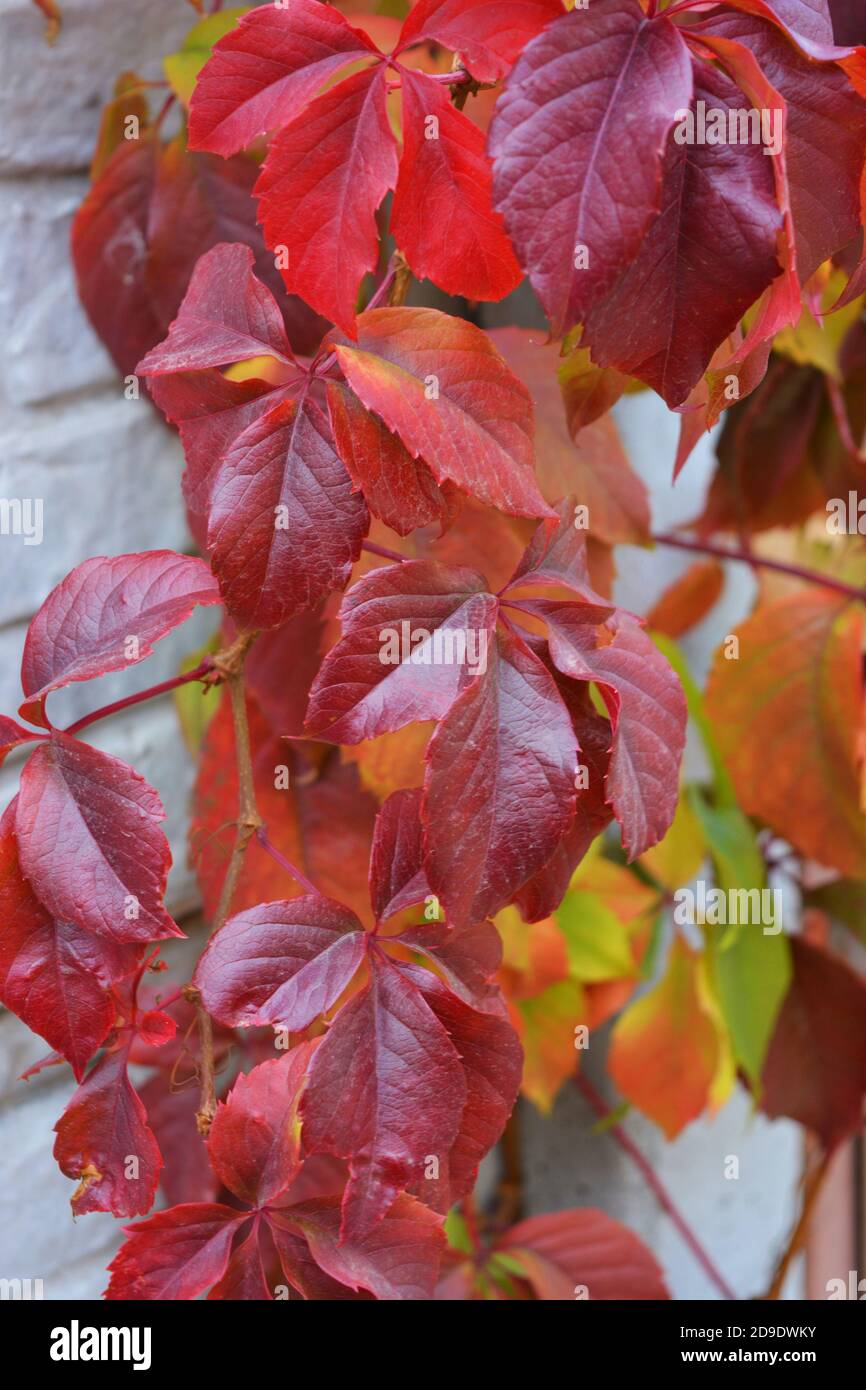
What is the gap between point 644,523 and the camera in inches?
18.8

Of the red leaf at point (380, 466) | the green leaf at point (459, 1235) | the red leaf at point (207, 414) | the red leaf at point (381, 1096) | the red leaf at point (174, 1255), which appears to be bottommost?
the green leaf at point (459, 1235)

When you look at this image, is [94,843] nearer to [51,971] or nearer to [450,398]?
[51,971]

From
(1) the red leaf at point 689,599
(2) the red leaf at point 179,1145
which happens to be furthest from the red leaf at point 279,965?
(1) the red leaf at point 689,599

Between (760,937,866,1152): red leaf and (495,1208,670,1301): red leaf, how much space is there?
0.53ft

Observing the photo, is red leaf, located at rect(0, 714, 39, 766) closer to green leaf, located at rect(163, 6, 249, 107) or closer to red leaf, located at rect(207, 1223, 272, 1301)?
red leaf, located at rect(207, 1223, 272, 1301)

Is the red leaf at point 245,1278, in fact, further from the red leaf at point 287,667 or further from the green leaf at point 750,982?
the green leaf at point 750,982

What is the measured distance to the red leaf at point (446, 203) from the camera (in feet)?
0.98

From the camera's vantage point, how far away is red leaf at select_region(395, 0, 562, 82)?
11.5 inches

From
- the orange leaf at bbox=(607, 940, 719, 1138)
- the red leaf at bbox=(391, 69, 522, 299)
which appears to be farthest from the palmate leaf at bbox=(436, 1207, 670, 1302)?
the red leaf at bbox=(391, 69, 522, 299)

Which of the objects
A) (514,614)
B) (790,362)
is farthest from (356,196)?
(790,362)

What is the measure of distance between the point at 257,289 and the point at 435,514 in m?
0.08

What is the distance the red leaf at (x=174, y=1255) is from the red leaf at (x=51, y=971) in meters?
0.04

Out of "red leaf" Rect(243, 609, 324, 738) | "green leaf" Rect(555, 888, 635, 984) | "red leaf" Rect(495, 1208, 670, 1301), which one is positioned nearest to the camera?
"red leaf" Rect(243, 609, 324, 738)
